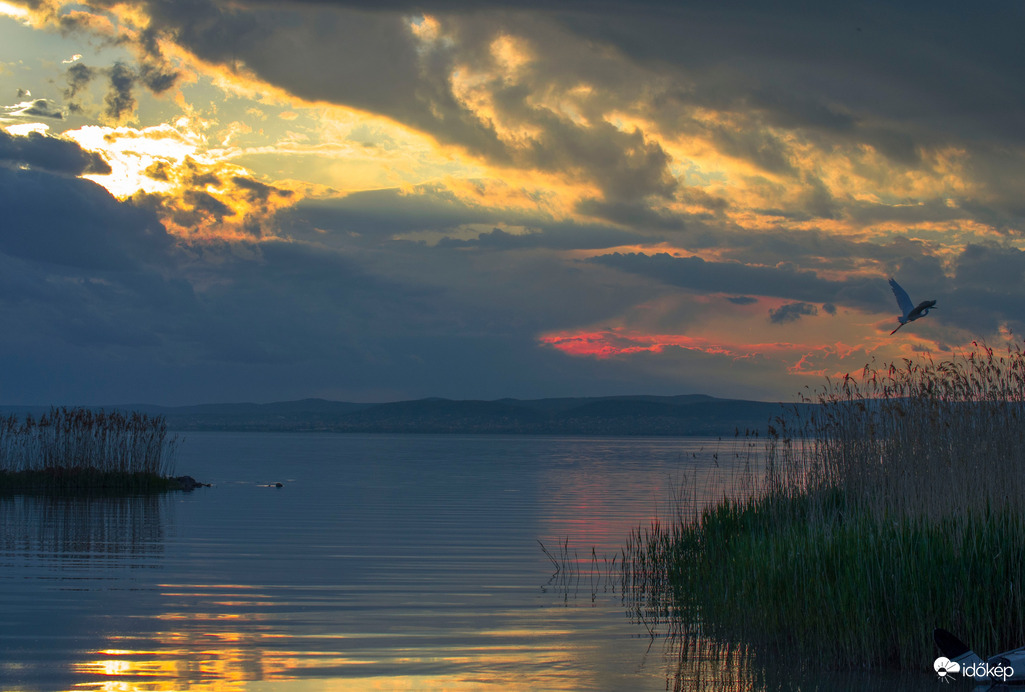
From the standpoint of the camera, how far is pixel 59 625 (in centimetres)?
1234

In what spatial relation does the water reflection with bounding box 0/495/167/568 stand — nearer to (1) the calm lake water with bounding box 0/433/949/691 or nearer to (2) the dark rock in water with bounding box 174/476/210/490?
(1) the calm lake water with bounding box 0/433/949/691

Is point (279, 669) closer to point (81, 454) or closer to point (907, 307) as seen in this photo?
point (907, 307)

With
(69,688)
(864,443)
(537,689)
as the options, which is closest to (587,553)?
(864,443)

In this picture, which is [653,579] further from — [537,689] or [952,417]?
[537,689]

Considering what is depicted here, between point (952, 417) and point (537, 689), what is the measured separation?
8.34 m

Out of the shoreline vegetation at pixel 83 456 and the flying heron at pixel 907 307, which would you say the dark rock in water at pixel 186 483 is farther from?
the flying heron at pixel 907 307

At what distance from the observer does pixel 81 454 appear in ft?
119

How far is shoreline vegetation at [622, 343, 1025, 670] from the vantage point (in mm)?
10531

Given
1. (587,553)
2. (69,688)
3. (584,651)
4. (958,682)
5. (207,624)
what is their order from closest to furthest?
(69,688)
(958,682)
(584,651)
(207,624)
(587,553)

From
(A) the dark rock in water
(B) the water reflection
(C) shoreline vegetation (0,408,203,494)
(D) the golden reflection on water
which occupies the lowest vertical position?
(D) the golden reflection on water

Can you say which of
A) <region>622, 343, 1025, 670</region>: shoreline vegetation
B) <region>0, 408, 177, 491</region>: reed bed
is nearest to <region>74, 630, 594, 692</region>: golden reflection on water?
<region>622, 343, 1025, 670</region>: shoreline vegetation

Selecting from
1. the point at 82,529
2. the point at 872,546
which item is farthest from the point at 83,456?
the point at 872,546

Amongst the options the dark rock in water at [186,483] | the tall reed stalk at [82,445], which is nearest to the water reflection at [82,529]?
the tall reed stalk at [82,445]

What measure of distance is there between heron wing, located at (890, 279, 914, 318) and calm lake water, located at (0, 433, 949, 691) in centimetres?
728
